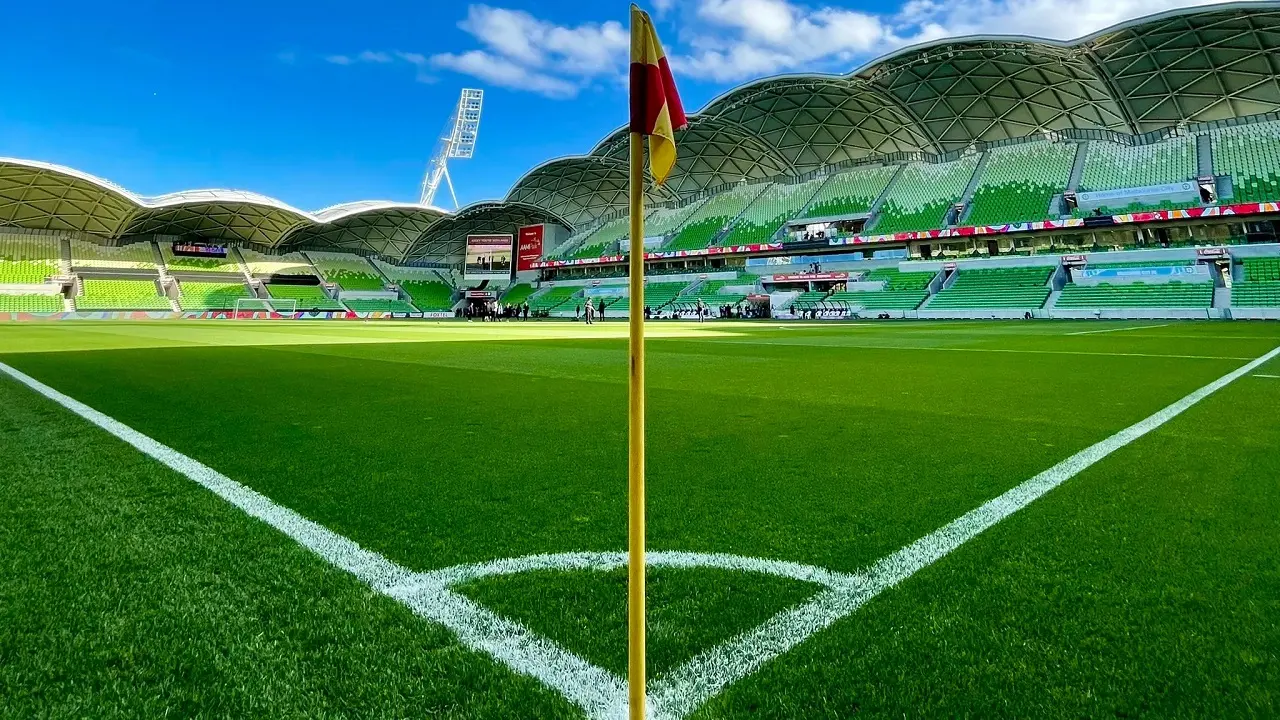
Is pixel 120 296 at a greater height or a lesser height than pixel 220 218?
lesser

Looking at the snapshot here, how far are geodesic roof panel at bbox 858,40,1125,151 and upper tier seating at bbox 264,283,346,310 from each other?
5759cm

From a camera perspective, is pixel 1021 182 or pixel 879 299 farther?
pixel 1021 182

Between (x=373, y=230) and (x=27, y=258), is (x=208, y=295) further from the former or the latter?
(x=373, y=230)

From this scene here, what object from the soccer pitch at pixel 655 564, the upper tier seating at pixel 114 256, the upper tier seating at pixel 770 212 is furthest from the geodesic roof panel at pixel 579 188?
the soccer pitch at pixel 655 564

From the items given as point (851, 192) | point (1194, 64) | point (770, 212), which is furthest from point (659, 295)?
point (1194, 64)

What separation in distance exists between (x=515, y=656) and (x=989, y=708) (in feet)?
4.27

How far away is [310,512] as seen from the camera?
3.20 metres

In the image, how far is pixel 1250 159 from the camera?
4097 centimetres

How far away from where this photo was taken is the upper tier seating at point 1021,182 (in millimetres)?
46750

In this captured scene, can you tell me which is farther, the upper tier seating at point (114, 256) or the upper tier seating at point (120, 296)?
the upper tier seating at point (114, 256)

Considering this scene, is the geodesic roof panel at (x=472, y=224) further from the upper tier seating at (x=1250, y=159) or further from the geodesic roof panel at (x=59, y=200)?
the upper tier seating at (x=1250, y=159)

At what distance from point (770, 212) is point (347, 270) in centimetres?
5141

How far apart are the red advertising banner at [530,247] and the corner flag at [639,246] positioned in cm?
7068

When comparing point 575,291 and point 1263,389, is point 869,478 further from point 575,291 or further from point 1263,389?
point 575,291
